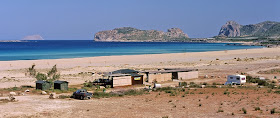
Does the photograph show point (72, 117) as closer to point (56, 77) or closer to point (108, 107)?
point (108, 107)

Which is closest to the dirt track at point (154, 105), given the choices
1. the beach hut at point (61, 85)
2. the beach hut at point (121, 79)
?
the beach hut at point (61, 85)

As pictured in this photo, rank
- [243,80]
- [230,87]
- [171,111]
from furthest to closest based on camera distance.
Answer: [243,80], [230,87], [171,111]

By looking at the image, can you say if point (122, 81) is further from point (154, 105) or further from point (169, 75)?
point (154, 105)

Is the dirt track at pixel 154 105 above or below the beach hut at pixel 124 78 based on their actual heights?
below

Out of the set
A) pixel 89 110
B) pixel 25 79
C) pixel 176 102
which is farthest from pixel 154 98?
pixel 25 79

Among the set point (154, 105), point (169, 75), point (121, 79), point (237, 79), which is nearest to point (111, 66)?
point (169, 75)

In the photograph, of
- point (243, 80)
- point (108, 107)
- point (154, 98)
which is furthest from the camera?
point (243, 80)

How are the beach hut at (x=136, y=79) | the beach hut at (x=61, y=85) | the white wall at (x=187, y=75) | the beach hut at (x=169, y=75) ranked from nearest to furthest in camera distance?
the beach hut at (x=61, y=85), the beach hut at (x=136, y=79), the beach hut at (x=169, y=75), the white wall at (x=187, y=75)

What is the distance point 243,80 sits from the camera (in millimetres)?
40656

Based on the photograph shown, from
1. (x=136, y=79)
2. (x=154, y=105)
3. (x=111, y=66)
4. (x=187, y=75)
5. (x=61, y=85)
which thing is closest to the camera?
(x=154, y=105)

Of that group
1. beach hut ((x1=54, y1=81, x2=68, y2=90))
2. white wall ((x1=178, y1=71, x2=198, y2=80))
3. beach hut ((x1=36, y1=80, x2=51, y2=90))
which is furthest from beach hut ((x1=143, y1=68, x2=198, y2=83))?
beach hut ((x1=36, y1=80, x2=51, y2=90))

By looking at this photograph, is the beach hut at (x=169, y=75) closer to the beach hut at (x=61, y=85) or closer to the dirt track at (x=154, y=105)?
the dirt track at (x=154, y=105)

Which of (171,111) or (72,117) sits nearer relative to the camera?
(72,117)

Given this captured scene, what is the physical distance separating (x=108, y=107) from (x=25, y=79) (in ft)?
78.6
